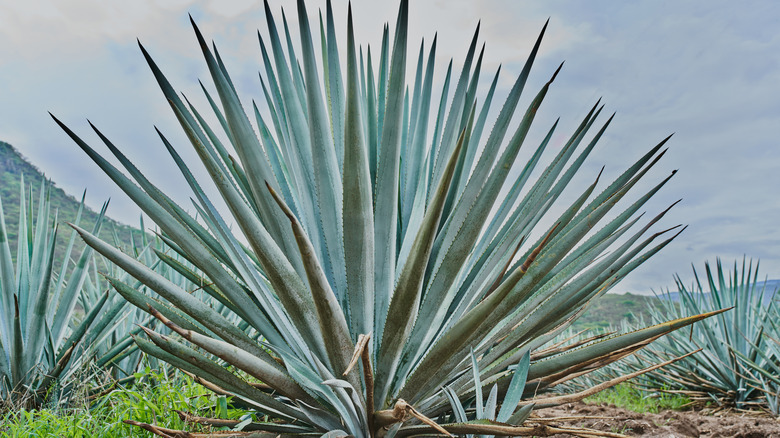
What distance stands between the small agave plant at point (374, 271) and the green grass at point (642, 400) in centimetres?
354

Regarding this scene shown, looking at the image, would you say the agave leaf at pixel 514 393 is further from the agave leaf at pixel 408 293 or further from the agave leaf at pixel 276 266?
the agave leaf at pixel 276 266

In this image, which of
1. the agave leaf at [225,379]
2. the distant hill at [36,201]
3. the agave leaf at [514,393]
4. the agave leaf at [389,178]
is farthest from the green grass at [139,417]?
the distant hill at [36,201]

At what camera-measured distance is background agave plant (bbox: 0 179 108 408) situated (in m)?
2.38

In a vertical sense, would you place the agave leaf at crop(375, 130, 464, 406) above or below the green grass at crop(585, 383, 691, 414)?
above

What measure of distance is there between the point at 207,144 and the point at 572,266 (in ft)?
3.48

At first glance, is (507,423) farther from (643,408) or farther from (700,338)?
(700,338)

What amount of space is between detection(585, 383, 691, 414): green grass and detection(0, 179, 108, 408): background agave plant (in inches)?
163

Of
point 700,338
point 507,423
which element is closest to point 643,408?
point 700,338

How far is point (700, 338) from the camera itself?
4586 mm

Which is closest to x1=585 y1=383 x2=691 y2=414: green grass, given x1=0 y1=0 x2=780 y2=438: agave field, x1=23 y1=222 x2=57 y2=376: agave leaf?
x1=0 y1=0 x2=780 y2=438: agave field

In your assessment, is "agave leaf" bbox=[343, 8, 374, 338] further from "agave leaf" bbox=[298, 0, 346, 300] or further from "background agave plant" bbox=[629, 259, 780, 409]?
"background agave plant" bbox=[629, 259, 780, 409]

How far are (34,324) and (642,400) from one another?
487 centimetres

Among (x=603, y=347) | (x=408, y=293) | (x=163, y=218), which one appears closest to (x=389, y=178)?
(x=408, y=293)

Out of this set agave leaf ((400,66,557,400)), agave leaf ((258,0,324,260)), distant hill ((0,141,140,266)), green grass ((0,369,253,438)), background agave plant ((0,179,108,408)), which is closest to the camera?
agave leaf ((400,66,557,400))
